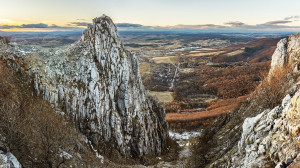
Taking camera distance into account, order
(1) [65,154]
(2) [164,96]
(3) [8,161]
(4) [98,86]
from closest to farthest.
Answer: (3) [8,161] → (1) [65,154] → (4) [98,86] → (2) [164,96]

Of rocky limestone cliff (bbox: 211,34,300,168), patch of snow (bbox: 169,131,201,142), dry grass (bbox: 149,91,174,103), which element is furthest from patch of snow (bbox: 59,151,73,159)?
dry grass (bbox: 149,91,174,103)

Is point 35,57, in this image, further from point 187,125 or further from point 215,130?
point 187,125

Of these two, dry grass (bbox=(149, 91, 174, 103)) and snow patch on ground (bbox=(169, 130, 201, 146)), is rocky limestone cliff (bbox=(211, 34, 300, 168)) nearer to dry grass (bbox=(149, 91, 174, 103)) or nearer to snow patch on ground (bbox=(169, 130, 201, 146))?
snow patch on ground (bbox=(169, 130, 201, 146))

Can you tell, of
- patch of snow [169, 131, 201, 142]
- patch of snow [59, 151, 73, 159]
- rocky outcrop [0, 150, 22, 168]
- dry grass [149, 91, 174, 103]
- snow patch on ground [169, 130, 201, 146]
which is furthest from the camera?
dry grass [149, 91, 174, 103]

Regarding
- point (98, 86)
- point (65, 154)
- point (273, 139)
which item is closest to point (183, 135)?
point (98, 86)

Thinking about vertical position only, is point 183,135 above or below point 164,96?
below

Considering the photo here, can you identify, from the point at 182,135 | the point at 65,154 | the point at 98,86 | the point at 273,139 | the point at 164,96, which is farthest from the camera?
the point at 164,96

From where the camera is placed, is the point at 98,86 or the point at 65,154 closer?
the point at 65,154

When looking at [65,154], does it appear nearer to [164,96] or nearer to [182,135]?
[182,135]

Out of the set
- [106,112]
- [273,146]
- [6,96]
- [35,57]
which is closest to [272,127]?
[273,146]
